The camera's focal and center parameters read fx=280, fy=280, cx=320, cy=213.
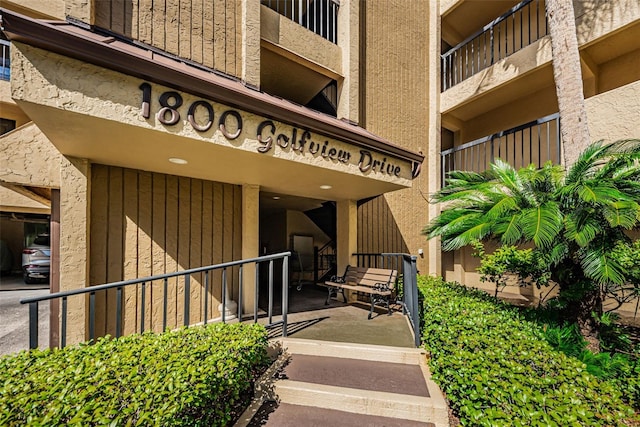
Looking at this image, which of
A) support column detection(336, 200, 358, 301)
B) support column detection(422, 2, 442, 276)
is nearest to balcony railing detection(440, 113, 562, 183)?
support column detection(422, 2, 442, 276)

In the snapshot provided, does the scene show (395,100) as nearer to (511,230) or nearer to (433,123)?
(433,123)

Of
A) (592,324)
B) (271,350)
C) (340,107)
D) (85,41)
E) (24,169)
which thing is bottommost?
(271,350)

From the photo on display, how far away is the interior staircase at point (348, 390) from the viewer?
10.2 feet

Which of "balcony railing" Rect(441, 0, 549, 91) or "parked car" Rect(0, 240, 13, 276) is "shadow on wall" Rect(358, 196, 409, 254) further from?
"parked car" Rect(0, 240, 13, 276)

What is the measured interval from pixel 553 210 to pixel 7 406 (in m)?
5.55

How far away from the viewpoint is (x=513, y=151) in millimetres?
9555

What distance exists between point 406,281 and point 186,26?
6.35 metres

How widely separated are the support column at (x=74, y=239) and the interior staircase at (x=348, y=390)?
2.95 metres

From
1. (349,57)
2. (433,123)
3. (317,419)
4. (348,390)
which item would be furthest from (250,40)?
(433,123)

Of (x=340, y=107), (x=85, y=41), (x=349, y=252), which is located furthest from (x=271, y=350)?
(x=340, y=107)

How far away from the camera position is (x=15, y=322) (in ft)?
21.1

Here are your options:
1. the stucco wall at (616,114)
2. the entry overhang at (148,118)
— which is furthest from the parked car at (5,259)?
the stucco wall at (616,114)

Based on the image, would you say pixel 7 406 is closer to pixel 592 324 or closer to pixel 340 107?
pixel 592 324

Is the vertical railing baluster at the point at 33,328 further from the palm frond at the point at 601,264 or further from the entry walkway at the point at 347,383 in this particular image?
the palm frond at the point at 601,264
